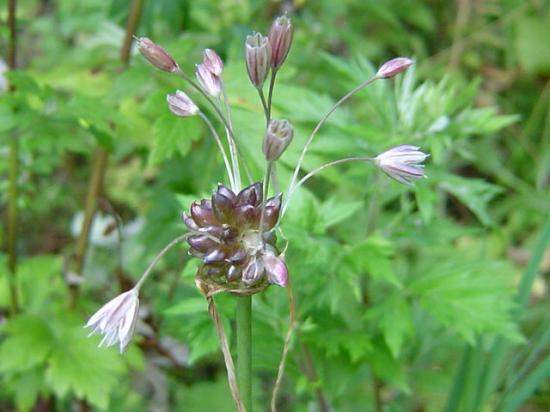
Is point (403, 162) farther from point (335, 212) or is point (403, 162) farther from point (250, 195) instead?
point (335, 212)

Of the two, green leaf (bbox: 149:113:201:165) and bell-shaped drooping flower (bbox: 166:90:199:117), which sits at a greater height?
bell-shaped drooping flower (bbox: 166:90:199:117)

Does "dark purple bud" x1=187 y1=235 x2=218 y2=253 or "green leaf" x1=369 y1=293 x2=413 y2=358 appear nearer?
"dark purple bud" x1=187 y1=235 x2=218 y2=253

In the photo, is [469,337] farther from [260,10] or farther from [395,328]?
[260,10]

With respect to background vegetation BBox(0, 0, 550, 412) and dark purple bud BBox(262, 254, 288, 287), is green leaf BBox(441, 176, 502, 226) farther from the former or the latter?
dark purple bud BBox(262, 254, 288, 287)

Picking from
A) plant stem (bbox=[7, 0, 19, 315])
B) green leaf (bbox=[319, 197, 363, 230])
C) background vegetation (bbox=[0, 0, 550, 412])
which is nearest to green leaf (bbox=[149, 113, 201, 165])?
background vegetation (bbox=[0, 0, 550, 412])

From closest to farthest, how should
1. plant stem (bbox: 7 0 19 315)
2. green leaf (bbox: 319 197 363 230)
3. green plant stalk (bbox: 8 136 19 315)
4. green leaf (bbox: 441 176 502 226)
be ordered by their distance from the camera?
green leaf (bbox: 319 197 363 230), green leaf (bbox: 441 176 502 226), plant stem (bbox: 7 0 19 315), green plant stalk (bbox: 8 136 19 315)

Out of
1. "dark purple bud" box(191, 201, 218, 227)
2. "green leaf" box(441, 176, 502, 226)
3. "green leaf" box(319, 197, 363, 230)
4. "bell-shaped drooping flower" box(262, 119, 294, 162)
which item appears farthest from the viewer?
"green leaf" box(441, 176, 502, 226)

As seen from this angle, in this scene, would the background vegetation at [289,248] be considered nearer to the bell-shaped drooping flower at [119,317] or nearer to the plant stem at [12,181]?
the plant stem at [12,181]
